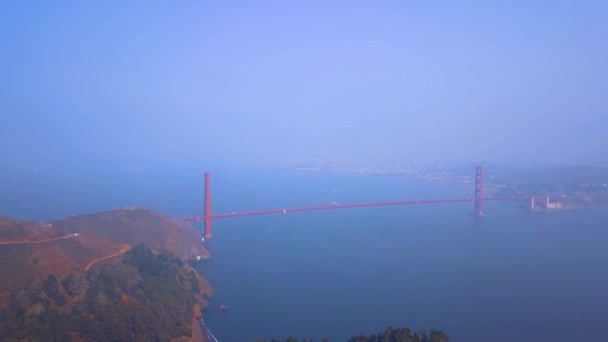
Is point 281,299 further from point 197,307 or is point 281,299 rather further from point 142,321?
point 142,321

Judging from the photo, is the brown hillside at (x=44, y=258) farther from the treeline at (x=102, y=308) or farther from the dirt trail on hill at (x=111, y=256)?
the treeline at (x=102, y=308)

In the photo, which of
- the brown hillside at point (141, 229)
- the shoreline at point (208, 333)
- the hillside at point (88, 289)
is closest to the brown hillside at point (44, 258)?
the hillside at point (88, 289)

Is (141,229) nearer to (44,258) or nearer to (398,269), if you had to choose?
(44,258)

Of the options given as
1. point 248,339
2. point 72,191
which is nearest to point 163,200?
point 72,191

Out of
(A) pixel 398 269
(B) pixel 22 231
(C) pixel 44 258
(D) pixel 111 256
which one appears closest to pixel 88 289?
(C) pixel 44 258

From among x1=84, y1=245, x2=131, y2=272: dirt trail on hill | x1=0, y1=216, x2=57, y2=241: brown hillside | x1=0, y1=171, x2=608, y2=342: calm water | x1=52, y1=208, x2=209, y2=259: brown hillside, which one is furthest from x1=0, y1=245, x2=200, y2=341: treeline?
x1=52, y1=208, x2=209, y2=259: brown hillside

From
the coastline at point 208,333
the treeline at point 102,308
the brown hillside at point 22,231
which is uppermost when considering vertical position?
the brown hillside at point 22,231
